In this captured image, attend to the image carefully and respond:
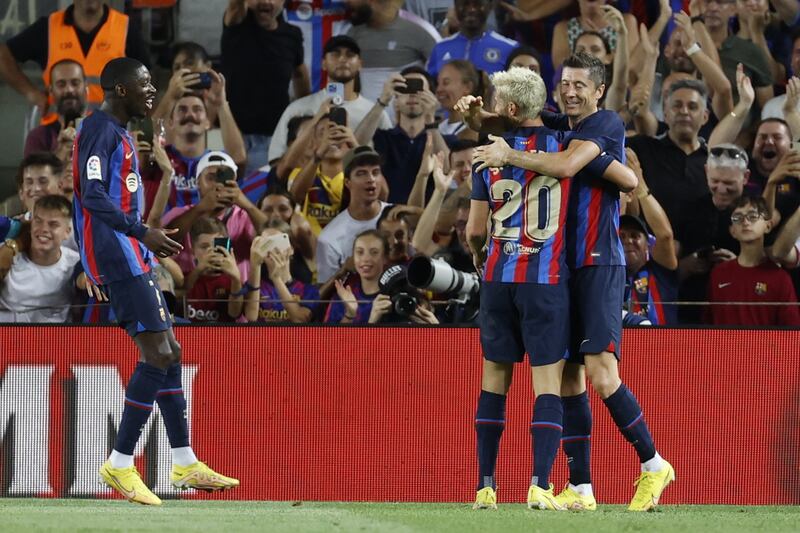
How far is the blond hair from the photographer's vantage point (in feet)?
20.6

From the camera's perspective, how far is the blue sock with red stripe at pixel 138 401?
7035 mm

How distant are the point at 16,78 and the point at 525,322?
22.3 ft

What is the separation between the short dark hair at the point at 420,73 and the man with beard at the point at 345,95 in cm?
42

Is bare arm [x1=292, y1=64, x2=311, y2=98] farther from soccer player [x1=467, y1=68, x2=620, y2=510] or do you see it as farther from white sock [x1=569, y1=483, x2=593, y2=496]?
white sock [x1=569, y1=483, x2=593, y2=496]

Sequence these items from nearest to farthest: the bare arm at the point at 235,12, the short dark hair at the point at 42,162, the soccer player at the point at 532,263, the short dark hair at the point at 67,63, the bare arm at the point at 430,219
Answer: the soccer player at the point at 532,263 → the bare arm at the point at 430,219 → the short dark hair at the point at 42,162 → the short dark hair at the point at 67,63 → the bare arm at the point at 235,12

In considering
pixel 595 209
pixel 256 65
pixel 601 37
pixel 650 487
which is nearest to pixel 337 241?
pixel 256 65

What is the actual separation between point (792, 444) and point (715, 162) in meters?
2.52

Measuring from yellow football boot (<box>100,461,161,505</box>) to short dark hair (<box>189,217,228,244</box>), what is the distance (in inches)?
128

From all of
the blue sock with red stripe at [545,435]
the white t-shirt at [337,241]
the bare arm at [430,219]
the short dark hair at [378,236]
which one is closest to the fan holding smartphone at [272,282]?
the white t-shirt at [337,241]

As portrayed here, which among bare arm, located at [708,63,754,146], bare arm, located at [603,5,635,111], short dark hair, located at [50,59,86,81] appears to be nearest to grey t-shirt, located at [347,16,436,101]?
bare arm, located at [603,5,635,111]

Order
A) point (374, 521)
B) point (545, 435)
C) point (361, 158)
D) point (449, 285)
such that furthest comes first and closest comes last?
1. point (361, 158)
2. point (449, 285)
3. point (545, 435)
4. point (374, 521)

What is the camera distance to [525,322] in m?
6.31

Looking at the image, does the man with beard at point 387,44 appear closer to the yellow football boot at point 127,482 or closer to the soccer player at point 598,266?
the soccer player at point 598,266

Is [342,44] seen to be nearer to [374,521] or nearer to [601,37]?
[601,37]
